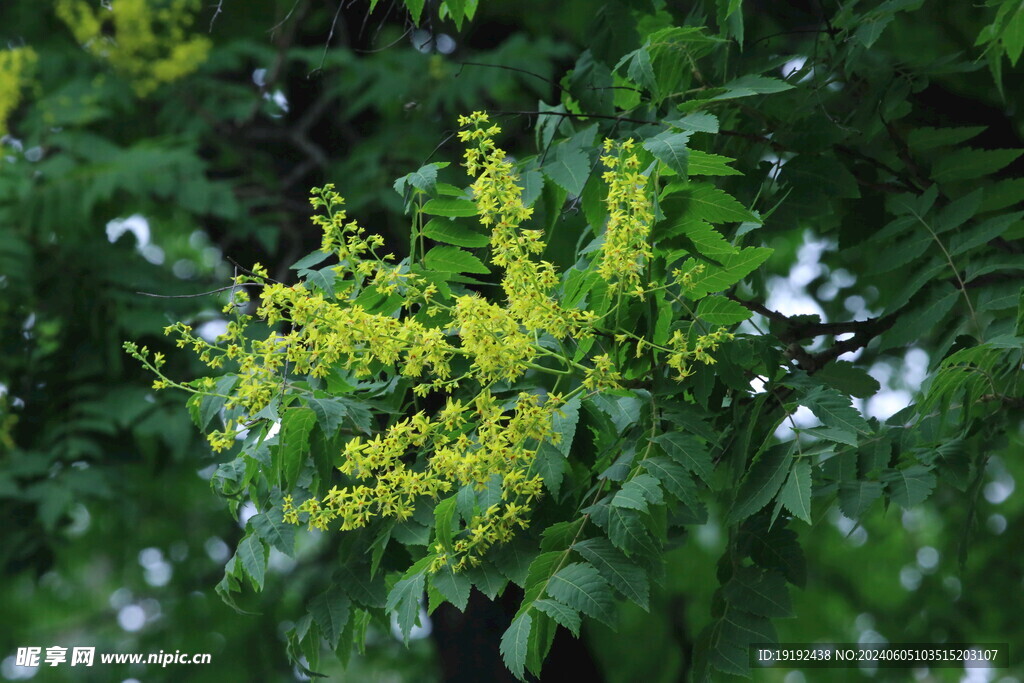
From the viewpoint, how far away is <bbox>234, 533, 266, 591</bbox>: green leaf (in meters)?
2.32

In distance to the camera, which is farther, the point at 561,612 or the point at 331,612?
the point at 331,612

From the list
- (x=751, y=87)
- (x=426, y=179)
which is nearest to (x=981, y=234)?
(x=751, y=87)

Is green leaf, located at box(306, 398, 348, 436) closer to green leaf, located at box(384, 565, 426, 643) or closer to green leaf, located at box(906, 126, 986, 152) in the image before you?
green leaf, located at box(384, 565, 426, 643)

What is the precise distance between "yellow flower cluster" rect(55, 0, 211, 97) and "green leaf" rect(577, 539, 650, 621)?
479cm

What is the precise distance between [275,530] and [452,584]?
48 cm

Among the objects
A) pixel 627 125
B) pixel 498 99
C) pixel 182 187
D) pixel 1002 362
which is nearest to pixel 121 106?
pixel 182 187

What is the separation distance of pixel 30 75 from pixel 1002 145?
4854 mm

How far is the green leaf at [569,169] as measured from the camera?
2.41 metres

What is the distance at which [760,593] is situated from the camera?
2.31 metres

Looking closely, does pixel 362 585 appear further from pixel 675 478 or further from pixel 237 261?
pixel 237 261

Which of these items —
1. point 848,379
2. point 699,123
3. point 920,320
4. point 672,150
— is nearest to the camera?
point 672,150

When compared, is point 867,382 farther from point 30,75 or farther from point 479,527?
point 30,75

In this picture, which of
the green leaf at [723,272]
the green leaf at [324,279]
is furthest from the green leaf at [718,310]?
the green leaf at [324,279]

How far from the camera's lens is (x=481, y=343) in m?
1.94
